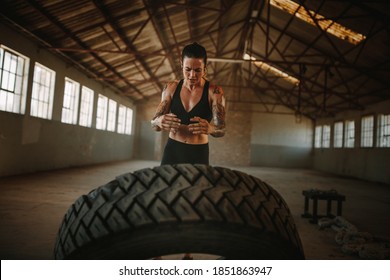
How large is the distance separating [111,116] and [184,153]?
43.6 ft

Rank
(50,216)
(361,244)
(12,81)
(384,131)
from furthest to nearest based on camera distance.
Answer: (384,131) → (12,81) → (50,216) → (361,244)

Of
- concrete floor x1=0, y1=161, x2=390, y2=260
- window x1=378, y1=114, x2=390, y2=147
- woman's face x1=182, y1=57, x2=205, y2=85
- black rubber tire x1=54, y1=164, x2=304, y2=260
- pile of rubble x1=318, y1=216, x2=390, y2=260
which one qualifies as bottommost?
concrete floor x1=0, y1=161, x2=390, y2=260

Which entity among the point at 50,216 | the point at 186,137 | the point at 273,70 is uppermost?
the point at 273,70

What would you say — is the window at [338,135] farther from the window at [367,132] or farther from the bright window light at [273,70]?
the bright window light at [273,70]

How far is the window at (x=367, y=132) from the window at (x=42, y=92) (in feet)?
40.3

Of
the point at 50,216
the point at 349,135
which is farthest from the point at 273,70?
the point at 50,216

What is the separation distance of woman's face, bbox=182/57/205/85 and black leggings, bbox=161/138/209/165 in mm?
425

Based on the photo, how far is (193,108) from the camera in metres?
1.90

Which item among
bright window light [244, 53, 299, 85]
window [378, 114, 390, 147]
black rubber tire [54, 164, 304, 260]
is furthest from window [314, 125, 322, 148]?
black rubber tire [54, 164, 304, 260]

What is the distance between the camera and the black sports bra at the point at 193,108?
1.90m

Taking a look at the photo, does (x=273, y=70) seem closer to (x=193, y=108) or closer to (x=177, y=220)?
(x=193, y=108)

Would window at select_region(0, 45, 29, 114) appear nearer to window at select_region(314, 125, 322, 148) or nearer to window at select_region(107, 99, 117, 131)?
window at select_region(107, 99, 117, 131)

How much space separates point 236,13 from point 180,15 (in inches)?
82.9

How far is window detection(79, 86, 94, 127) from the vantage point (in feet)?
37.0
